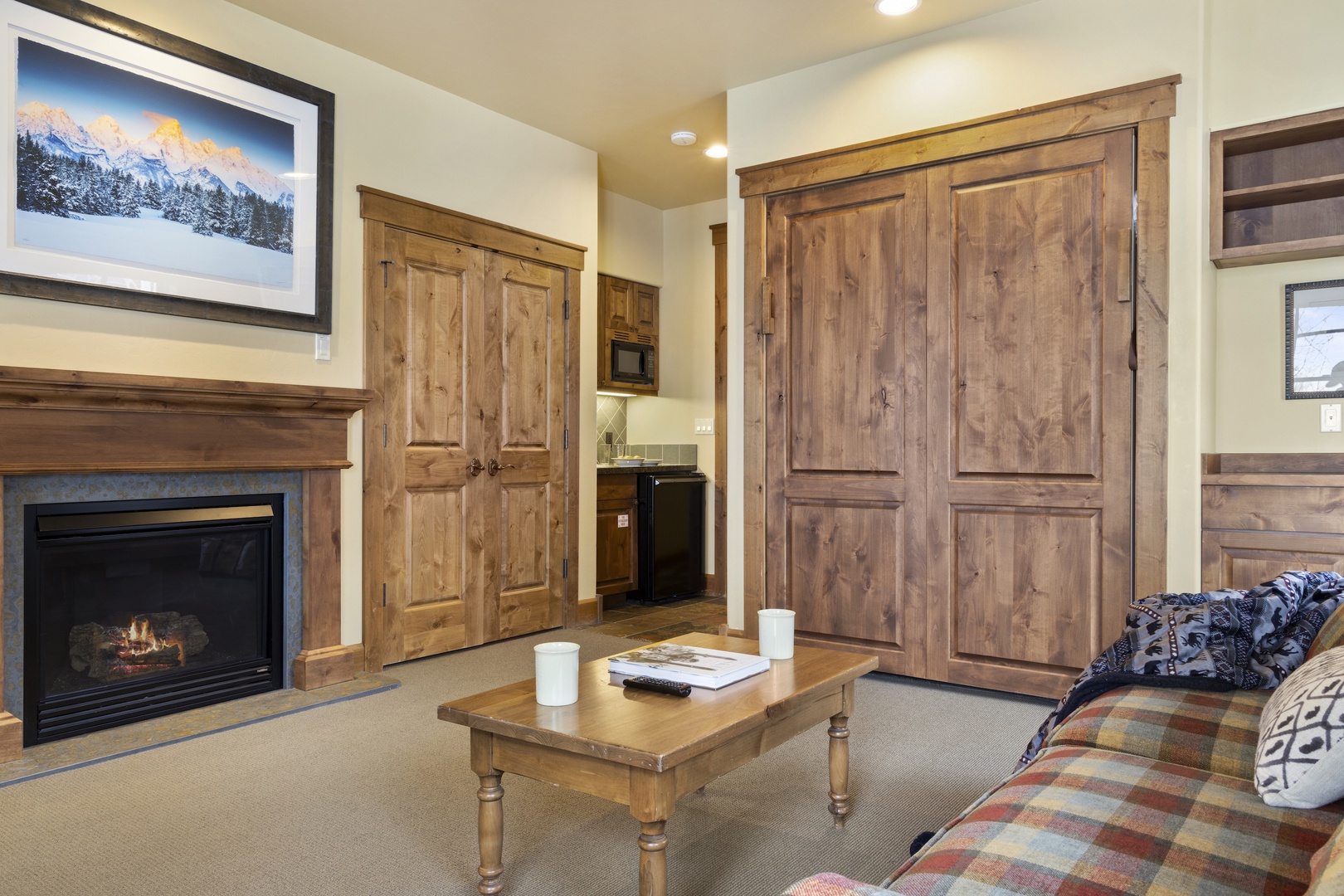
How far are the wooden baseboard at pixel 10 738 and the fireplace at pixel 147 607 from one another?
4.1 inches

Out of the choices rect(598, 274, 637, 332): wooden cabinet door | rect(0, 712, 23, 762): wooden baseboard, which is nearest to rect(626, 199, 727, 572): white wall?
rect(598, 274, 637, 332): wooden cabinet door

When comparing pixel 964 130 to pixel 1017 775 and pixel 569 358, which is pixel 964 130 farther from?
pixel 1017 775

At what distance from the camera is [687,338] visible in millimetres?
6500

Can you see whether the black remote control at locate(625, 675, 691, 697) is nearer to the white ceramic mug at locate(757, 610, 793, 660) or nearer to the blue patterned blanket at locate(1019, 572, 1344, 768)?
the white ceramic mug at locate(757, 610, 793, 660)

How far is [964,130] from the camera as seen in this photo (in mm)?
3598

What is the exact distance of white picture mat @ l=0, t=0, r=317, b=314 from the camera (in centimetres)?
282

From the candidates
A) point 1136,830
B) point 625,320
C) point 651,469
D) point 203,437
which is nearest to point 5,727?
point 203,437

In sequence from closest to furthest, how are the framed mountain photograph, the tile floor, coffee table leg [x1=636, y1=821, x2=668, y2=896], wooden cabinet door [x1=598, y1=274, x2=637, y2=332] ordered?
coffee table leg [x1=636, y1=821, x2=668, y2=896] < the framed mountain photograph < the tile floor < wooden cabinet door [x1=598, y1=274, x2=637, y2=332]

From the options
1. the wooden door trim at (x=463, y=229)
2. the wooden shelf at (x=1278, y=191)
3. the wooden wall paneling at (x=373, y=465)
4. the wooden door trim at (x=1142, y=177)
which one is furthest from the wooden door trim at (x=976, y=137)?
the wooden wall paneling at (x=373, y=465)

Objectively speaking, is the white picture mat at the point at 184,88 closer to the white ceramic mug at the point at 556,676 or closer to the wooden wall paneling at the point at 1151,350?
the white ceramic mug at the point at 556,676

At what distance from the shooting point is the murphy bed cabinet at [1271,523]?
2877 mm

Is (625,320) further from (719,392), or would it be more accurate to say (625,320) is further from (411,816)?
(411,816)

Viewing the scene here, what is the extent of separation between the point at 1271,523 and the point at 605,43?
3271 millimetres

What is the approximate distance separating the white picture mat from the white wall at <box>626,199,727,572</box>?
3217 millimetres
